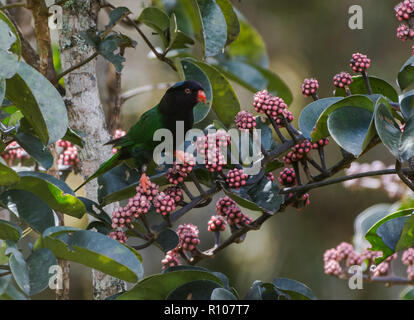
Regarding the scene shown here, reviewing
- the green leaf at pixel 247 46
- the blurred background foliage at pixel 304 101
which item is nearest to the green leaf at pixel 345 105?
the green leaf at pixel 247 46

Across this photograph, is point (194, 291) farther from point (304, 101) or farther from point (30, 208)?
point (304, 101)

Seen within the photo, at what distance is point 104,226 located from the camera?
169 cm

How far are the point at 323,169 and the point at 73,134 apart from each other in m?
0.73

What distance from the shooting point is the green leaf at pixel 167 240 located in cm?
162

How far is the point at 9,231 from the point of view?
1.43 metres

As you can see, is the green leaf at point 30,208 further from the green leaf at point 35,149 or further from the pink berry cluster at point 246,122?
the pink berry cluster at point 246,122

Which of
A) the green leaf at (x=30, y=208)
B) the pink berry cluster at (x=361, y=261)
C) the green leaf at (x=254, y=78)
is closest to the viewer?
the green leaf at (x=30, y=208)

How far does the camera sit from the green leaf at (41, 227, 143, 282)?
135 cm

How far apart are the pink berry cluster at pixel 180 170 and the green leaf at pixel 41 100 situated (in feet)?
1.17

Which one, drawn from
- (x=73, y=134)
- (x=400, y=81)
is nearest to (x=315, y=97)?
(x=400, y=81)

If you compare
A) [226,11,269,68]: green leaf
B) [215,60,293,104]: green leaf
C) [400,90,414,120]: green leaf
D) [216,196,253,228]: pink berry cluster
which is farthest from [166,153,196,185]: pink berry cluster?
[226,11,269,68]: green leaf

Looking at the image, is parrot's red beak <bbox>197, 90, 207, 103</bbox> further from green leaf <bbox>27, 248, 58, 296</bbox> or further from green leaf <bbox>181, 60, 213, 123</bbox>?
green leaf <bbox>27, 248, 58, 296</bbox>

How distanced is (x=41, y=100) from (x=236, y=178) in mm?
558

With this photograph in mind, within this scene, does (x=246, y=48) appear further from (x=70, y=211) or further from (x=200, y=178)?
(x=70, y=211)
